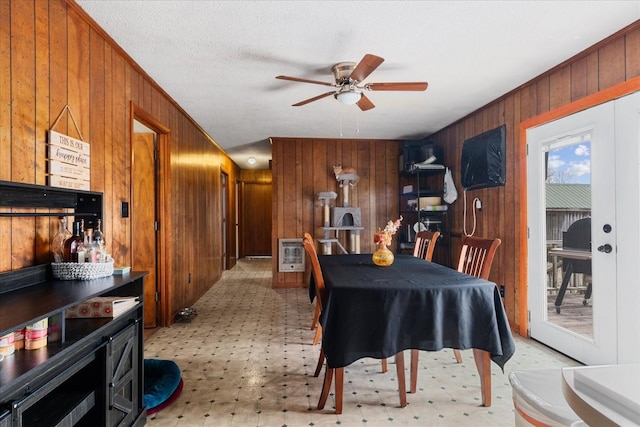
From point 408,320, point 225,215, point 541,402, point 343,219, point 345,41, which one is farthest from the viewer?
point 225,215

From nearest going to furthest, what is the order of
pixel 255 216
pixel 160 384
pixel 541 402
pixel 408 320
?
pixel 541 402
pixel 408 320
pixel 160 384
pixel 255 216

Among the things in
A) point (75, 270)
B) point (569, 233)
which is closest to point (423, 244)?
point (569, 233)

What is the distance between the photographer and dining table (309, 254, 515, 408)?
1.81 meters

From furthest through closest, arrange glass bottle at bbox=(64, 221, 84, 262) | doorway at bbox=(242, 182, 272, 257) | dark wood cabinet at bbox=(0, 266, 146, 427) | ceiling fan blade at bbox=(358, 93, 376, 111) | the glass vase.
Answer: doorway at bbox=(242, 182, 272, 257), ceiling fan blade at bbox=(358, 93, 376, 111), the glass vase, glass bottle at bbox=(64, 221, 84, 262), dark wood cabinet at bbox=(0, 266, 146, 427)

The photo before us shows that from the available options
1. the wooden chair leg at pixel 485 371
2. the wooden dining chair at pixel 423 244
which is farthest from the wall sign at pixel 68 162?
the wooden dining chair at pixel 423 244

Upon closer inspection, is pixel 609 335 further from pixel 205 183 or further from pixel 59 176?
pixel 205 183

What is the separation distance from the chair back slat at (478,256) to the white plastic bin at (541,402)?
120 cm

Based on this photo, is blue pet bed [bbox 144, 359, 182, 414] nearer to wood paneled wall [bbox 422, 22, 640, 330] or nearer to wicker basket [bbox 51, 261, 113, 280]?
wicker basket [bbox 51, 261, 113, 280]

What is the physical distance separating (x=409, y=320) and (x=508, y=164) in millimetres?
2441

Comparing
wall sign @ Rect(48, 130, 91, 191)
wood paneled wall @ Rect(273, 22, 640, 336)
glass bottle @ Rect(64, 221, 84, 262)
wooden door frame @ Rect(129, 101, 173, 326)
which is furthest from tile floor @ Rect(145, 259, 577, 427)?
wall sign @ Rect(48, 130, 91, 191)

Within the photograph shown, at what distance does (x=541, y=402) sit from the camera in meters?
0.92

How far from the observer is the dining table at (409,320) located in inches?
71.2

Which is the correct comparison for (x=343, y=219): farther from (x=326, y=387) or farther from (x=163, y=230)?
(x=326, y=387)

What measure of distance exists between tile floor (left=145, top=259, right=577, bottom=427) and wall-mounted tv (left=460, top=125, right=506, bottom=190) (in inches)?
66.9
